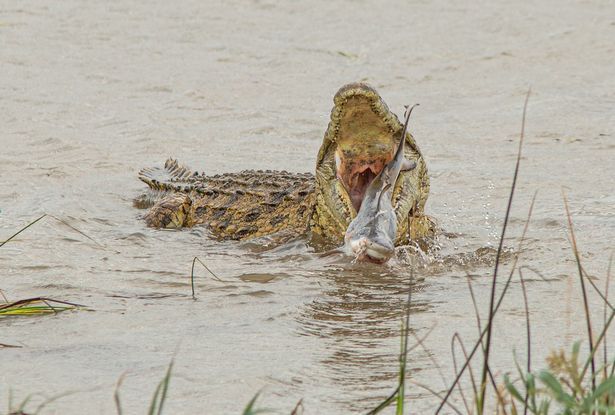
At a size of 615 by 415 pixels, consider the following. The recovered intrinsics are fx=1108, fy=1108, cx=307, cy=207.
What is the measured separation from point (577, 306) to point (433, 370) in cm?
128

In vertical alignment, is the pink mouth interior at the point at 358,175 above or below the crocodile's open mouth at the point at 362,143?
below

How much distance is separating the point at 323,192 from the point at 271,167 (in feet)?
11.2

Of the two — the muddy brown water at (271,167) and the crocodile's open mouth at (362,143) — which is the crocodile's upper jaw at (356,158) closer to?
the crocodile's open mouth at (362,143)

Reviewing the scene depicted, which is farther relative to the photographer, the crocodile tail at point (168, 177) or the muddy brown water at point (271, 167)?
the crocodile tail at point (168, 177)

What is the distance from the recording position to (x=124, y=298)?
5.49 meters

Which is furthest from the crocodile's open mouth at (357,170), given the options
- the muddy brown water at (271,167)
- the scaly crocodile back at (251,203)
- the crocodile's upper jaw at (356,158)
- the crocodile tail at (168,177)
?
the crocodile tail at (168,177)

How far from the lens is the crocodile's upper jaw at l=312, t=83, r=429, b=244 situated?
6.07 m

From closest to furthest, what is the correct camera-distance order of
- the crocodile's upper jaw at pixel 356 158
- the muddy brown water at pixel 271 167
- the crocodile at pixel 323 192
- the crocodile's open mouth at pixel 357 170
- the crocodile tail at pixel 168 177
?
the muddy brown water at pixel 271 167 < the crocodile's upper jaw at pixel 356 158 < the crocodile at pixel 323 192 < the crocodile's open mouth at pixel 357 170 < the crocodile tail at pixel 168 177

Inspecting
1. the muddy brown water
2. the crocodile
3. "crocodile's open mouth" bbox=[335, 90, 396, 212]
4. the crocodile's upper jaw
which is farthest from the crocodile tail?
"crocodile's open mouth" bbox=[335, 90, 396, 212]

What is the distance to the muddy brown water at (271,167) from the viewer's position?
4.36 m

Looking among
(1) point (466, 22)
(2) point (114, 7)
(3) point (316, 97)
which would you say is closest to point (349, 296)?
(3) point (316, 97)

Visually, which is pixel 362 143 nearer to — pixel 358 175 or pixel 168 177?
→ pixel 358 175

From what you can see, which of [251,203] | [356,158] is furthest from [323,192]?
[251,203]

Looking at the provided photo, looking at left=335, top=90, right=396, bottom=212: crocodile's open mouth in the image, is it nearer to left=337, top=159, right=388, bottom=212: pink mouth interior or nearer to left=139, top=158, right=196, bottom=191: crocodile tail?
left=337, top=159, right=388, bottom=212: pink mouth interior
